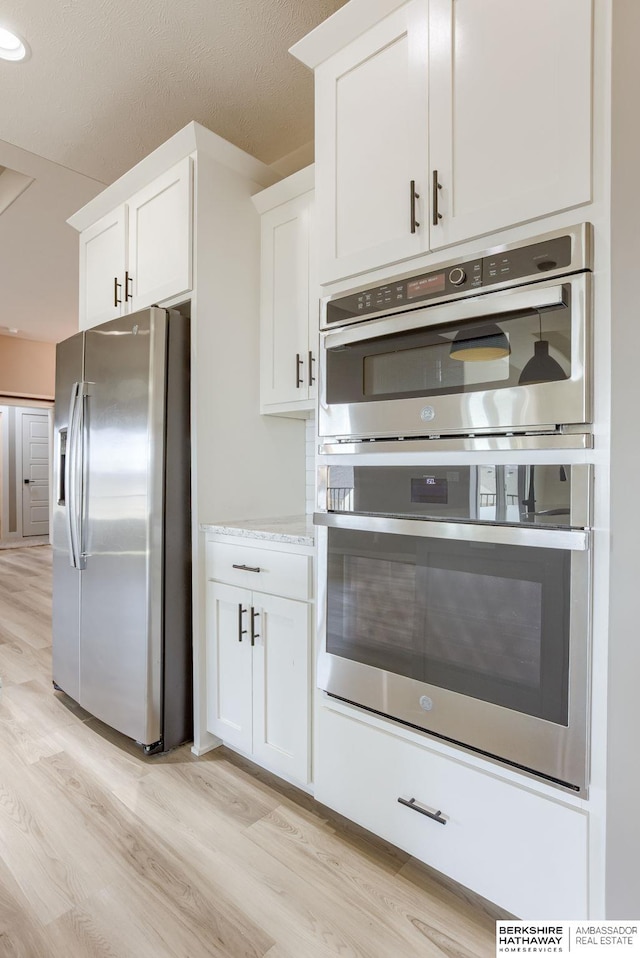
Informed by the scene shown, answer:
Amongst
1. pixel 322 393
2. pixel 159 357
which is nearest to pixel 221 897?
pixel 322 393

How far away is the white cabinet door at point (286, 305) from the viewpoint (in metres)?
2.19

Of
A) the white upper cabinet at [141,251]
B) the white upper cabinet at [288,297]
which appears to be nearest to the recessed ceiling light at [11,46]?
the white upper cabinet at [141,251]

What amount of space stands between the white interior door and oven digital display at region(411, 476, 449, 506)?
27.4 ft

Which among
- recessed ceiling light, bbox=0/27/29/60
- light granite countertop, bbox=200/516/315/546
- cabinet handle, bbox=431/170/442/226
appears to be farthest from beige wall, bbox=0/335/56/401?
cabinet handle, bbox=431/170/442/226

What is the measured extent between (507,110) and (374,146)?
15.9 inches

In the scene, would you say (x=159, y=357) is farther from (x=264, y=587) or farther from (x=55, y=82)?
(x=55, y=82)

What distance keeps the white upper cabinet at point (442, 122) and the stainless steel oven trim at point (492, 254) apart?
48 millimetres

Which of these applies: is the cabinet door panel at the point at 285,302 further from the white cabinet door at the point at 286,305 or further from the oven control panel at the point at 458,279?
the oven control panel at the point at 458,279

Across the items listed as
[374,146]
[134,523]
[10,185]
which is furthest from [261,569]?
[10,185]

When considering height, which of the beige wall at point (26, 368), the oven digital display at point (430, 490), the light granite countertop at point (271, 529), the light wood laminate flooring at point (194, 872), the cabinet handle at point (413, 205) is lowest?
the light wood laminate flooring at point (194, 872)

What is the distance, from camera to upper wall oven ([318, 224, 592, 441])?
1139 mm

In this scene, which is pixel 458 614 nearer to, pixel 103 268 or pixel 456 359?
pixel 456 359

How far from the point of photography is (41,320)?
632 cm

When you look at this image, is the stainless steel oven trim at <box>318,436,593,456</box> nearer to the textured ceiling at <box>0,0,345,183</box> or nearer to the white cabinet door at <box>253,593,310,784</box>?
the white cabinet door at <box>253,593,310,784</box>
